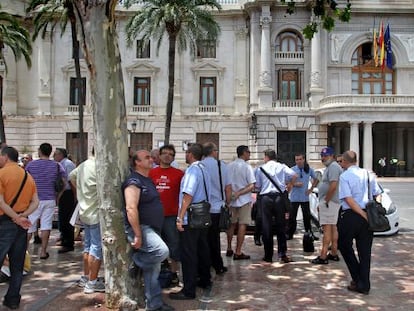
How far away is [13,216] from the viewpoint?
215 inches

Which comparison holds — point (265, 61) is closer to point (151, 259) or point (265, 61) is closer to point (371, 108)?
point (371, 108)

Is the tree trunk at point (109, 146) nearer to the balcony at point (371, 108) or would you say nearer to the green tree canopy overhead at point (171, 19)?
the green tree canopy overhead at point (171, 19)

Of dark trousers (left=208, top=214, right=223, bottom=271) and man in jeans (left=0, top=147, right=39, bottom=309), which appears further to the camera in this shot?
dark trousers (left=208, top=214, right=223, bottom=271)

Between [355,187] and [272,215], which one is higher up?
[355,187]

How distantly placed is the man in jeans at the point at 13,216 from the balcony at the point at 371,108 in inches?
1087

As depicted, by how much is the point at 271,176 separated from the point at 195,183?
7.74 feet

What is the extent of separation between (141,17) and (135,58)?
37.1 feet

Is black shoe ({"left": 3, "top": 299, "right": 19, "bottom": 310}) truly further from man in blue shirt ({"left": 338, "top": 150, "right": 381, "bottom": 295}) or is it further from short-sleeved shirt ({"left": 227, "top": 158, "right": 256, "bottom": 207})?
man in blue shirt ({"left": 338, "top": 150, "right": 381, "bottom": 295})

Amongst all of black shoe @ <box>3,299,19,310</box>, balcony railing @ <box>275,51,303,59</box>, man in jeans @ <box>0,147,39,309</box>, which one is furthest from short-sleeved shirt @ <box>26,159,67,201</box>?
balcony railing @ <box>275,51,303,59</box>

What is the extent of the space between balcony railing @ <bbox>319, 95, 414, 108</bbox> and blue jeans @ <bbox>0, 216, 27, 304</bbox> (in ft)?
91.6

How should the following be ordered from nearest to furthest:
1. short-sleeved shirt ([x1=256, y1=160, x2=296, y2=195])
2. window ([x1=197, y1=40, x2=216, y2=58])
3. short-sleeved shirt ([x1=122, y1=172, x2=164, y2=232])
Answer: short-sleeved shirt ([x1=122, y1=172, x2=164, y2=232]) < short-sleeved shirt ([x1=256, y1=160, x2=296, y2=195]) < window ([x1=197, y1=40, x2=216, y2=58])

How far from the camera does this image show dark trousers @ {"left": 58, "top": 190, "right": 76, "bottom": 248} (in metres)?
9.24

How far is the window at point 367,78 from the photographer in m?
34.5

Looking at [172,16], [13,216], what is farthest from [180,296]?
[172,16]
